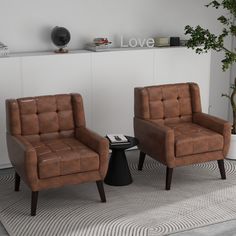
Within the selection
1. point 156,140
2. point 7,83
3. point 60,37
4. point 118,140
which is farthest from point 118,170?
point 60,37

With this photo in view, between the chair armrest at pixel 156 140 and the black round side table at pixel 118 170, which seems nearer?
the chair armrest at pixel 156 140

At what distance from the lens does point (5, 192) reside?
472cm

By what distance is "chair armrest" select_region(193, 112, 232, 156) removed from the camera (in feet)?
16.2

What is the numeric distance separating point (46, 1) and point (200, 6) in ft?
6.59

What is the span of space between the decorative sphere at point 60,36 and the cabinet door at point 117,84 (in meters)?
0.34

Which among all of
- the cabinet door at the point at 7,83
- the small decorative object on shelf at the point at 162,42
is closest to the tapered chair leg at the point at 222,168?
the small decorative object on shelf at the point at 162,42

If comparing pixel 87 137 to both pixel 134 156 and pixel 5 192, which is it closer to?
pixel 5 192

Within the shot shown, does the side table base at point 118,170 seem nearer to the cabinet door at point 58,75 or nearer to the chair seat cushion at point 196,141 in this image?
the chair seat cushion at point 196,141

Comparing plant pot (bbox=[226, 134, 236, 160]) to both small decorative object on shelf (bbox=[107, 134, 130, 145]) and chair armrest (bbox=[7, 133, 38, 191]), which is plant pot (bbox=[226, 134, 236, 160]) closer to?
small decorative object on shelf (bbox=[107, 134, 130, 145])

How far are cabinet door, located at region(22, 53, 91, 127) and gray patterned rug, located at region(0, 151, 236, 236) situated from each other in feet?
3.16

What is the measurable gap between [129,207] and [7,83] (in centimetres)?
178

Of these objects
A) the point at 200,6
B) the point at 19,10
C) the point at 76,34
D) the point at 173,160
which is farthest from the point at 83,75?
the point at 200,6

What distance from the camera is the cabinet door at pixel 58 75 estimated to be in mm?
Answer: 5238

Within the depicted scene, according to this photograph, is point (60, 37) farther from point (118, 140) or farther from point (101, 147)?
point (101, 147)
